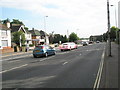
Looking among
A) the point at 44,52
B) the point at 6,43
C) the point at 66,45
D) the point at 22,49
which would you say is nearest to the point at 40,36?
the point at 6,43

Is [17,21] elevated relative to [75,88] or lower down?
elevated

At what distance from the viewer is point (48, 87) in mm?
7648

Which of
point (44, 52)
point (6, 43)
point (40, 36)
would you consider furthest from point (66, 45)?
point (40, 36)

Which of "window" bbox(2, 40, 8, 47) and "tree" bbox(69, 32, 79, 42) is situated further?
"tree" bbox(69, 32, 79, 42)

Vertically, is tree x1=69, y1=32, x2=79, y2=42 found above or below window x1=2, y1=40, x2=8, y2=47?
above

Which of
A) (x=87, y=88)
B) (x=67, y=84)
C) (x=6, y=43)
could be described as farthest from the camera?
(x=6, y=43)

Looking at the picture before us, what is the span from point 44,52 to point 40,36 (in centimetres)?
8673

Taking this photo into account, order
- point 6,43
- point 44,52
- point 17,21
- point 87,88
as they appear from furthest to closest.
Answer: point 17,21 → point 6,43 → point 44,52 → point 87,88

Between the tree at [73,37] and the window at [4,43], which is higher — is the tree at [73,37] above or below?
above

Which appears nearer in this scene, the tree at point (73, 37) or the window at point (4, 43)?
the window at point (4, 43)

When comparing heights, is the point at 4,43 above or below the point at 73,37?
below

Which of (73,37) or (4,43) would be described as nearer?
(4,43)

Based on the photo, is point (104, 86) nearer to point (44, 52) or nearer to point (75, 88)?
point (75, 88)

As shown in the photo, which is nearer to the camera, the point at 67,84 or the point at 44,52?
the point at 67,84
